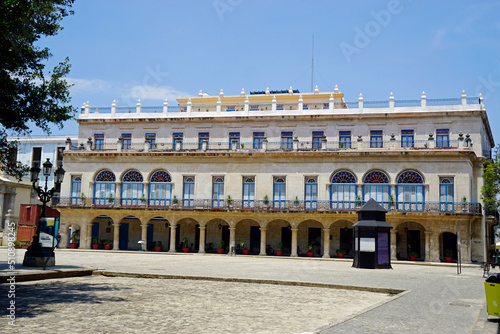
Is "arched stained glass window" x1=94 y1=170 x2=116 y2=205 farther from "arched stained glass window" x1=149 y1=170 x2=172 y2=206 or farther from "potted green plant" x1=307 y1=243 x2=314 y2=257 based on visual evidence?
"potted green plant" x1=307 y1=243 x2=314 y2=257

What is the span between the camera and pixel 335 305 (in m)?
12.3

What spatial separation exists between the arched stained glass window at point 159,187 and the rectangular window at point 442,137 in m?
21.0

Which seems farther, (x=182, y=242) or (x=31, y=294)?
(x=182, y=242)

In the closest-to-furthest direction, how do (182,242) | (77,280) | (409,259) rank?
(77,280), (409,259), (182,242)

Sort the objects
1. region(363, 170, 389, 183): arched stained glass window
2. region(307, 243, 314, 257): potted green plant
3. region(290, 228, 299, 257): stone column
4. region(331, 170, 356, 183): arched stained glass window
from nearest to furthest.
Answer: region(363, 170, 389, 183): arched stained glass window
region(290, 228, 299, 257): stone column
region(331, 170, 356, 183): arched stained glass window
region(307, 243, 314, 257): potted green plant

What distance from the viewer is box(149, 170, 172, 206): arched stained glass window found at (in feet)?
136

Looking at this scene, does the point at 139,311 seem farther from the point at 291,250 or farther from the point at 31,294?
the point at 291,250

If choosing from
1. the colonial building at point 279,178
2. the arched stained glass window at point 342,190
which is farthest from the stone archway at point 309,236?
the arched stained glass window at point 342,190

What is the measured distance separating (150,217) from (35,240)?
2262cm

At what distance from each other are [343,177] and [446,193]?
24.0 ft

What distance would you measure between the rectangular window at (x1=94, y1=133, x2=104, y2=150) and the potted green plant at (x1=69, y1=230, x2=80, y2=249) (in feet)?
24.2

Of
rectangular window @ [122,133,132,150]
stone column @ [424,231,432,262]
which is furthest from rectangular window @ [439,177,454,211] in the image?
rectangular window @ [122,133,132,150]

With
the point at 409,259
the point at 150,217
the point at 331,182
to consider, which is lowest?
the point at 409,259

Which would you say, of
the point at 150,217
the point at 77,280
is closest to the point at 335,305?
the point at 77,280
